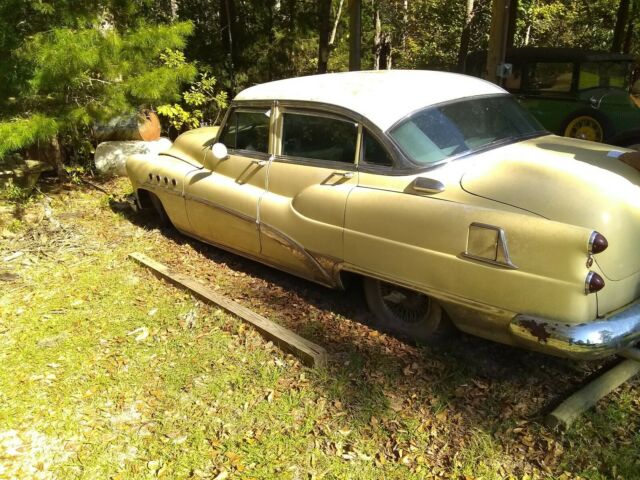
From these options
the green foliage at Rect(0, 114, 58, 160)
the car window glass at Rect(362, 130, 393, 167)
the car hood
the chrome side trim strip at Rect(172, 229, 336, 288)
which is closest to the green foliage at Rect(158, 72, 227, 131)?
the green foliage at Rect(0, 114, 58, 160)

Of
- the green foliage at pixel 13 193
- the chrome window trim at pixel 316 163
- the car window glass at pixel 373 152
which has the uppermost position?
the car window glass at pixel 373 152

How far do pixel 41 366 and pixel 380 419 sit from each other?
222 centimetres

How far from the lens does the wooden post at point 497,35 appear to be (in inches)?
314

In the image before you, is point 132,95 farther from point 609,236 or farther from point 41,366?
point 609,236

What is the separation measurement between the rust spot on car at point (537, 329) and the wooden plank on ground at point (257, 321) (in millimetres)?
1225

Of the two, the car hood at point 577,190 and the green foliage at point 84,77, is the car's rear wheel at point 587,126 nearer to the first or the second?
the car hood at point 577,190

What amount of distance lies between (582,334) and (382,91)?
203 centimetres

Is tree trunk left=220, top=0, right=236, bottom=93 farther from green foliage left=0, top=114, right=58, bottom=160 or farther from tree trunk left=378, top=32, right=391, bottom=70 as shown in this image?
tree trunk left=378, top=32, right=391, bottom=70

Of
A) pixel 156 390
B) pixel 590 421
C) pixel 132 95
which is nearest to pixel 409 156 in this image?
pixel 590 421

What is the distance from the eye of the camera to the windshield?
338 cm

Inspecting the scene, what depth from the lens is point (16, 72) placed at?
547 centimetres

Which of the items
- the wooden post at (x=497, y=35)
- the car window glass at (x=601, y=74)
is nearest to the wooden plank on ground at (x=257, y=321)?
the wooden post at (x=497, y=35)

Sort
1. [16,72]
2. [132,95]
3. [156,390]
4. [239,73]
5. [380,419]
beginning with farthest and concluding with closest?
[239,73] → [132,95] → [16,72] → [156,390] → [380,419]

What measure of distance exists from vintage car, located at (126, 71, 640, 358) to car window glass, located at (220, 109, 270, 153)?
0.05 ft
